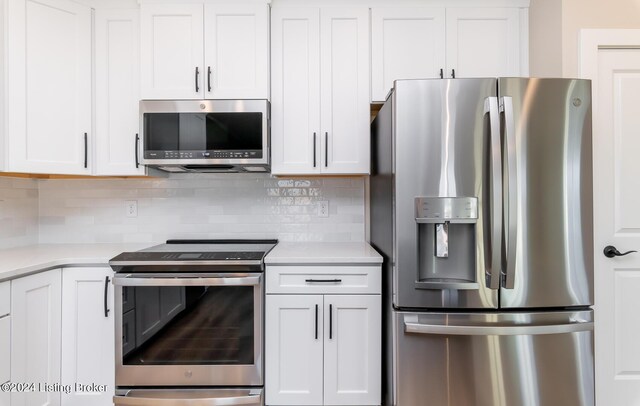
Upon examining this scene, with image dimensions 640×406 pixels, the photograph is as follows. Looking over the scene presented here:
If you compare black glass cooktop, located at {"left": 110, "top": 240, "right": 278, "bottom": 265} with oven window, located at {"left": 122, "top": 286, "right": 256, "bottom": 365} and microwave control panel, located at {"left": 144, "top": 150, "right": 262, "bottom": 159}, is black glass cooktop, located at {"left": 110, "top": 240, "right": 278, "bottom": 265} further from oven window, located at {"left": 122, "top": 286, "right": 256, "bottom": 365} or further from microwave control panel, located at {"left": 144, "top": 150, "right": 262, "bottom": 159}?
microwave control panel, located at {"left": 144, "top": 150, "right": 262, "bottom": 159}

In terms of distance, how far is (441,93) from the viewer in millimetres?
1488

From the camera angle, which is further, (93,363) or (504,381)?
(93,363)

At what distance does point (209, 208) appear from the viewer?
2416 mm

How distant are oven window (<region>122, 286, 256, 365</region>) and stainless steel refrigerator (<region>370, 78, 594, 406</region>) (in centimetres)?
84

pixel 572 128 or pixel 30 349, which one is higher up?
pixel 572 128

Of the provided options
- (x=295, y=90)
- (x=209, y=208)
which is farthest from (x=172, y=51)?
(x=209, y=208)

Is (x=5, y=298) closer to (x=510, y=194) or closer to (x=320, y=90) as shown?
(x=320, y=90)

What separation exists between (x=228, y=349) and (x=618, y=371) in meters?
2.00

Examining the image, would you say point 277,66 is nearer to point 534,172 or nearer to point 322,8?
point 322,8

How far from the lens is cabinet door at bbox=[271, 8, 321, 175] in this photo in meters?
2.07

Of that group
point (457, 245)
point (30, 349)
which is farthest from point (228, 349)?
point (457, 245)

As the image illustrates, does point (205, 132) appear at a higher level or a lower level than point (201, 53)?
lower

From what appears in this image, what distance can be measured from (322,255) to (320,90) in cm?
99

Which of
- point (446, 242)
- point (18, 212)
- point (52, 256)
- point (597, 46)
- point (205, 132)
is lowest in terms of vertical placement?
point (52, 256)
